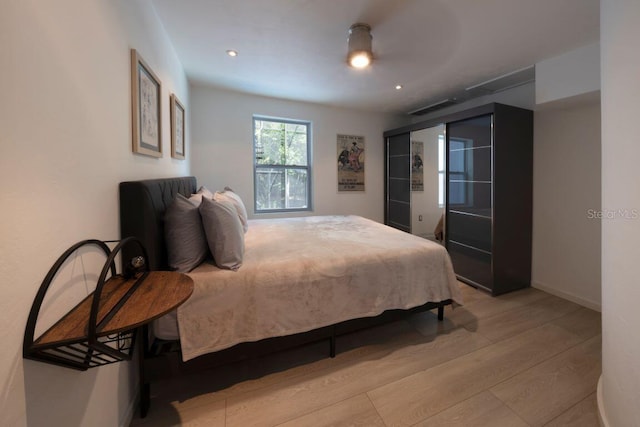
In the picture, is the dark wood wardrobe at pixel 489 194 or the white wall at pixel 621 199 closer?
the white wall at pixel 621 199

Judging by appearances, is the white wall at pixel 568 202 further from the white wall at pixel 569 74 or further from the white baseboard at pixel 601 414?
the white baseboard at pixel 601 414

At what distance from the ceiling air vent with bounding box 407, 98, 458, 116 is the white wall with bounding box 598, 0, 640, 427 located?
2.77 metres

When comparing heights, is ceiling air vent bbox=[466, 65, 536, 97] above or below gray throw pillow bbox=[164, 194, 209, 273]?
above

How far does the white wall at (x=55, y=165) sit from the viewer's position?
A: 0.68 m

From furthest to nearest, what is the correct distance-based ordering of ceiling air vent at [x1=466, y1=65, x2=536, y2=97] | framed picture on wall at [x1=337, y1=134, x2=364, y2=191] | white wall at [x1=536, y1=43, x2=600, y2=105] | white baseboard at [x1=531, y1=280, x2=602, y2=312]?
framed picture on wall at [x1=337, y1=134, x2=364, y2=191] < ceiling air vent at [x1=466, y1=65, x2=536, y2=97] < white baseboard at [x1=531, y1=280, x2=602, y2=312] < white wall at [x1=536, y1=43, x2=600, y2=105]

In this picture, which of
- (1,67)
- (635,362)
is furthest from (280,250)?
(635,362)

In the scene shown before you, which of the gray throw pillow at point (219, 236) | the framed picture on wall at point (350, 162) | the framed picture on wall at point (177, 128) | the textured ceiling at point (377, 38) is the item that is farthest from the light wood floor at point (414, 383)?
the framed picture on wall at point (350, 162)

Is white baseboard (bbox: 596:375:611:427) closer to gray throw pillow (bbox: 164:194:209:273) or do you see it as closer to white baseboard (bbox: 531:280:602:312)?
white baseboard (bbox: 531:280:602:312)

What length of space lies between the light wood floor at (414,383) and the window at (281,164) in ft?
8.26

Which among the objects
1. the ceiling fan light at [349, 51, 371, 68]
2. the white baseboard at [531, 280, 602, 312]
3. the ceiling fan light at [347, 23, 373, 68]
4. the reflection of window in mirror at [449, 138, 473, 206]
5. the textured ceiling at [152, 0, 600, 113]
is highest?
Answer: the textured ceiling at [152, 0, 600, 113]

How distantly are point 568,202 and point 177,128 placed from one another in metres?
4.00

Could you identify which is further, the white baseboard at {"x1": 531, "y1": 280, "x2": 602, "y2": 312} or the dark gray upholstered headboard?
the white baseboard at {"x1": 531, "y1": 280, "x2": 602, "y2": 312}

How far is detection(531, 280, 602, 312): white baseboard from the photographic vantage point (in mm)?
2550

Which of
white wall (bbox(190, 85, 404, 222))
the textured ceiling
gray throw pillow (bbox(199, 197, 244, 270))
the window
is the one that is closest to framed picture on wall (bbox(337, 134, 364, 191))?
white wall (bbox(190, 85, 404, 222))
